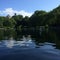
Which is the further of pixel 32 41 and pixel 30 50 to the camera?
pixel 32 41

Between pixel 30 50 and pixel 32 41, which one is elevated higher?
pixel 32 41

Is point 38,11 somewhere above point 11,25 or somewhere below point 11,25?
above

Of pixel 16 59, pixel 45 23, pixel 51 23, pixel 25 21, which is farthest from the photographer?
pixel 25 21

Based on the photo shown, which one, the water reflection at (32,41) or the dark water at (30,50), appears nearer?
the dark water at (30,50)

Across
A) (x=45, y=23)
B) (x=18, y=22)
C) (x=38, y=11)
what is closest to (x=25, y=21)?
(x=18, y=22)

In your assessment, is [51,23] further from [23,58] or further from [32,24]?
[23,58]

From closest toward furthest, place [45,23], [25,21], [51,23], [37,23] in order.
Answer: [51,23]
[45,23]
[37,23]
[25,21]

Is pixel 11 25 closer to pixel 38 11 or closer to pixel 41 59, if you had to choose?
pixel 38 11

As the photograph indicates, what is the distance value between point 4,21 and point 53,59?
168865 mm

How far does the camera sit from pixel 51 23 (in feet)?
406

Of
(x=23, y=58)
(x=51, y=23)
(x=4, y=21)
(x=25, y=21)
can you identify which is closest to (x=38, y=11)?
(x=25, y=21)

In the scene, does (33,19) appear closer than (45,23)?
No

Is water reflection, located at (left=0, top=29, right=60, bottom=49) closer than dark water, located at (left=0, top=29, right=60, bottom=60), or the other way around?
dark water, located at (left=0, top=29, right=60, bottom=60)

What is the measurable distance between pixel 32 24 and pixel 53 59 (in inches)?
5953
